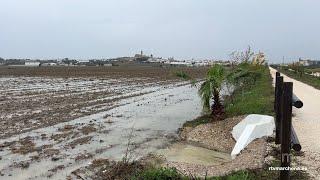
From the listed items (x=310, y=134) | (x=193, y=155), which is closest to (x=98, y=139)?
(x=193, y=155)

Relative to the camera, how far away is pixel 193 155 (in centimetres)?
1230

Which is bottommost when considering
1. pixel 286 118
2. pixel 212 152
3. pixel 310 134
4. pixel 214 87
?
pixel 212 152

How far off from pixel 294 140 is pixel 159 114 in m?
14.5

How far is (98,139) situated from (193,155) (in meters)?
3.50

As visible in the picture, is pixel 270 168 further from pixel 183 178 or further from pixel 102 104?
pixel 102 104

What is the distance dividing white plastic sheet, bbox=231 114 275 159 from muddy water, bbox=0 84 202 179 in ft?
7.12

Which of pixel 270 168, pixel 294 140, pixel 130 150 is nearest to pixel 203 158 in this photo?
pixel 130 150

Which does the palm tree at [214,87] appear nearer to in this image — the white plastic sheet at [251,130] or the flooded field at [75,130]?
the flooded field at [75,130]

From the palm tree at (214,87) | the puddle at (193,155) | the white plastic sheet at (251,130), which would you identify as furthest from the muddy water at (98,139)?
the white plastic sheet at (251,130)

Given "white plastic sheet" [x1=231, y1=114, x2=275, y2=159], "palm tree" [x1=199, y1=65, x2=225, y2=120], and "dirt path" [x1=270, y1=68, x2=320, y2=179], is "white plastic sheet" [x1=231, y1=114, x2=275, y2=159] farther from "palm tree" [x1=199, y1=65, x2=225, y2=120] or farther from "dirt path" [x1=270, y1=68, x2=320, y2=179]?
"palm tree" [x1=199, y1=65, x2=225, y2=120]

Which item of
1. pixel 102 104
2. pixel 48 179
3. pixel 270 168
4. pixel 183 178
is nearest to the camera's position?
pixel 183 178

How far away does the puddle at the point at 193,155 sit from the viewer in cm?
1150

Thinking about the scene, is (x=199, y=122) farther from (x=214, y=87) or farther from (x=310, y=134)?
(x=310, y=134)

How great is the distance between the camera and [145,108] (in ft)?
76.7
